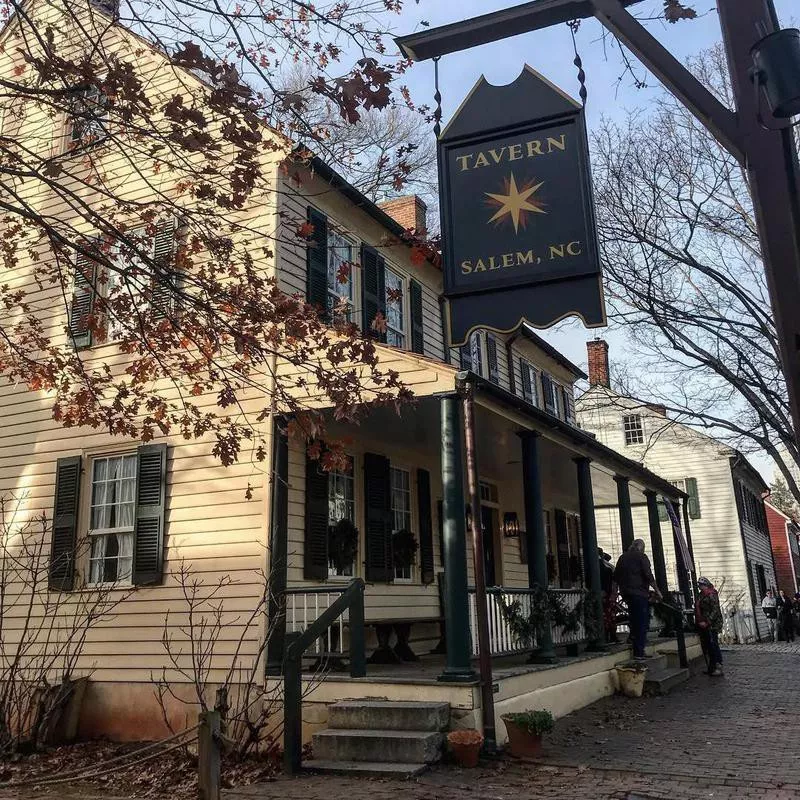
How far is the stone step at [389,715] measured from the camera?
24.6ft

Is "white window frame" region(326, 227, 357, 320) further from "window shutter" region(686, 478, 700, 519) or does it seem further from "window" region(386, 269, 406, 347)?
"window shutter" region(686, 478, 700, 519)

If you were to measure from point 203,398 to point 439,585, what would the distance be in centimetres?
495

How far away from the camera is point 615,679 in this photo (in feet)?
38.0

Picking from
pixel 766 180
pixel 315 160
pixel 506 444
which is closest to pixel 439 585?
pixel 506 444

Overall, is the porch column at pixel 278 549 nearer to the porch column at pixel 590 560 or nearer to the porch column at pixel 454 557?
the porch column at pixel 454 557

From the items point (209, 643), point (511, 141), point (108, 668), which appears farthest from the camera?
point (108, 668)

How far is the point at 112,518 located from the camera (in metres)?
10.8

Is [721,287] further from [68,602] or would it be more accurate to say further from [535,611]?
[68,602]

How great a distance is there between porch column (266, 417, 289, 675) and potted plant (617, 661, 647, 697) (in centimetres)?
515

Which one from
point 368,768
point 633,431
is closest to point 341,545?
point 368,768

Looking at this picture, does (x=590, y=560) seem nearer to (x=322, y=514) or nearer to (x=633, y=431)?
(x=322, y=514)

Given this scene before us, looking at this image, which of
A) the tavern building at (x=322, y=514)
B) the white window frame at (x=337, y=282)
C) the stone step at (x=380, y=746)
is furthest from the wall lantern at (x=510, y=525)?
the stone step at (x=380, y=746)

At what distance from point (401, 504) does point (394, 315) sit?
119 inches

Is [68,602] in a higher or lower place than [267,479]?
lower
